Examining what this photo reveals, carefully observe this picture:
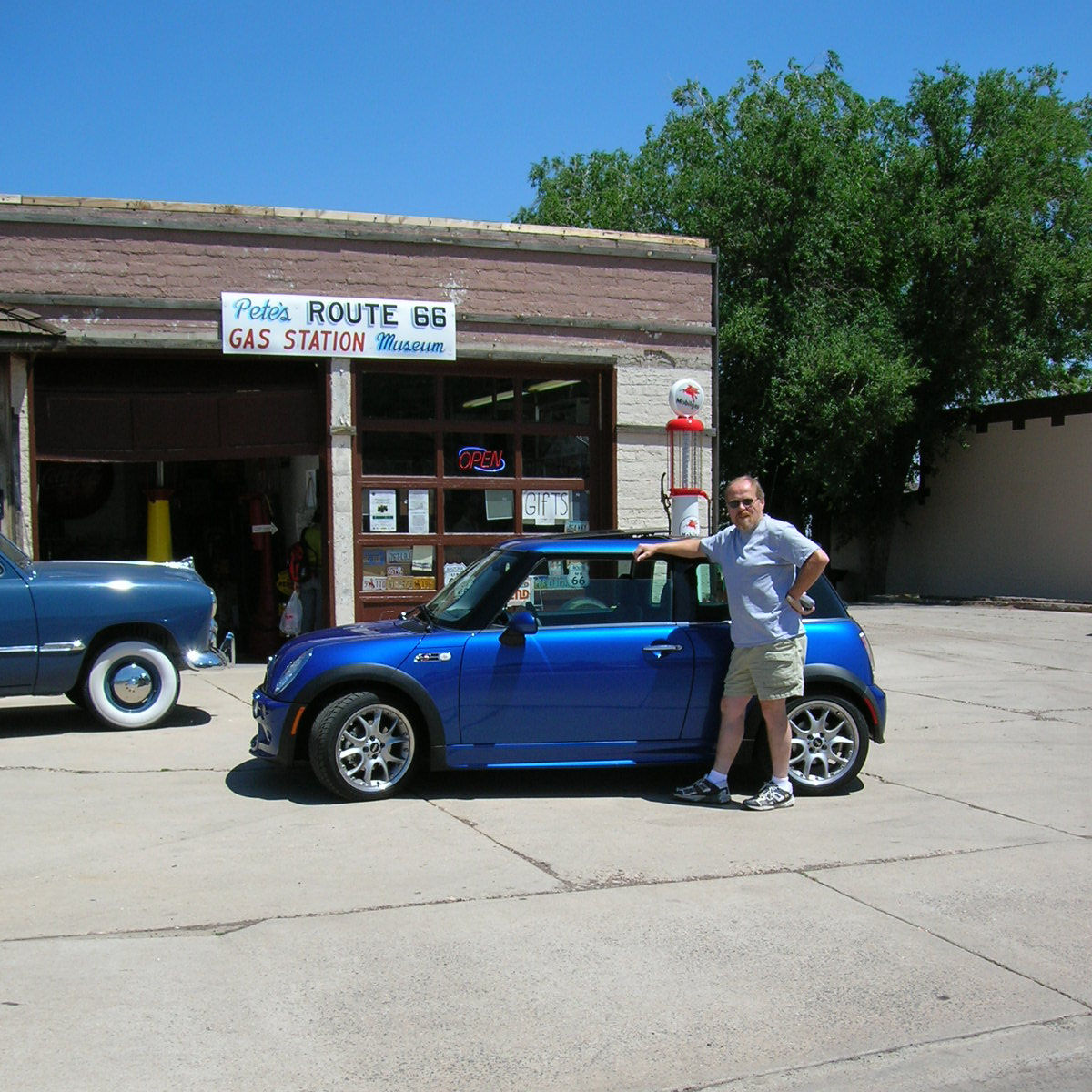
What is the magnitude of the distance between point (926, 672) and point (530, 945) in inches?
373

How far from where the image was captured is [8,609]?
8.90 meters

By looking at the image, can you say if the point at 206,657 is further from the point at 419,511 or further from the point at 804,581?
the point at 804,581

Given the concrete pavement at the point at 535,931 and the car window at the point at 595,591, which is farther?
the car window at the point at 595,591

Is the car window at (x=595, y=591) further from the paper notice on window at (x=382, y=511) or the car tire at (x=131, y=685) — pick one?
the paper notice on window at (x=382, y=511)

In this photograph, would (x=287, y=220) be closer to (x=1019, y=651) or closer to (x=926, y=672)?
(x=926, y=672)

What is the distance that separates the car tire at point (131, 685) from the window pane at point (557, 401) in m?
5.60

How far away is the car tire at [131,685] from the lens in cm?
929

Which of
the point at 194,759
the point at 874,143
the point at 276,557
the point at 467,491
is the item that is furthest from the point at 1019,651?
the point at 874,143

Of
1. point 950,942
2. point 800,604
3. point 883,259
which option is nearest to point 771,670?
point 800,604

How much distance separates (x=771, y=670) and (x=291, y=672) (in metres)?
2.71

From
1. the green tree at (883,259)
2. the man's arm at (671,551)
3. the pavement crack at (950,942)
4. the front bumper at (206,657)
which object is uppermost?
the green tree at (883,259)

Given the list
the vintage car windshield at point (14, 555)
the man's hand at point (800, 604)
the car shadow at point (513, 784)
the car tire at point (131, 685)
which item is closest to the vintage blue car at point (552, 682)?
the car shadow at point (513, 784)

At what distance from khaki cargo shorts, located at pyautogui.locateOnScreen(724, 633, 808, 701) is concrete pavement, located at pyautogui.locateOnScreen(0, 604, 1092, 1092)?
71cm

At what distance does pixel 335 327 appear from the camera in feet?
41.8
